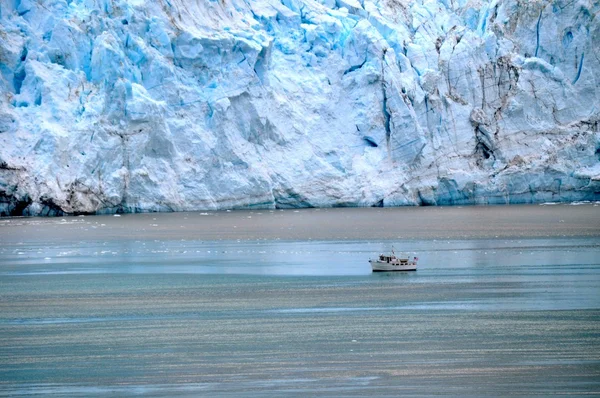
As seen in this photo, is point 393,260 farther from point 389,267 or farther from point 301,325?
point 301,325

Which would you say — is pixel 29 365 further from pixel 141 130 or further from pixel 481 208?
pixel 481 208

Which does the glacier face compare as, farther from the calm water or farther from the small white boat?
the small white boat

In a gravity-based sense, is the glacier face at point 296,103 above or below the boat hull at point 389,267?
above

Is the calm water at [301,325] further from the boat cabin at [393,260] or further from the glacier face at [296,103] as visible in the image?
the glacier face at [296,103]

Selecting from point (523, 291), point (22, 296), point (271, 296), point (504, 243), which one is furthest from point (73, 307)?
point (504, 243)

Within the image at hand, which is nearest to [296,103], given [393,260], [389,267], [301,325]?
[393,260]

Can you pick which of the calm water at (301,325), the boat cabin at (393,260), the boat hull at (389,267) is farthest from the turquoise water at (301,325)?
the boat cabin at (393,260)

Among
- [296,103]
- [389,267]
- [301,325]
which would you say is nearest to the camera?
[301,325]
